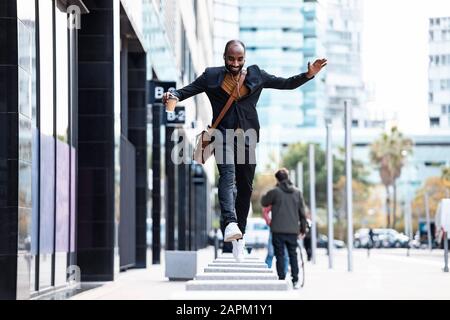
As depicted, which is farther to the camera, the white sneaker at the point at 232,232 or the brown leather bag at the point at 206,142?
the brown leather bag at the point at 206,142

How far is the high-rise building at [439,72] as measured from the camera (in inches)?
A: 4616

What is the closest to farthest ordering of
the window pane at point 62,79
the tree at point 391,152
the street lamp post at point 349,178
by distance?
the window pane at point 62,79 < the street lamp post at point 349,178 < the tree at point 391,152

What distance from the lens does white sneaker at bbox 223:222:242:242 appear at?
7.98 meters

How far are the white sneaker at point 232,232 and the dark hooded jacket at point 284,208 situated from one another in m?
7.88

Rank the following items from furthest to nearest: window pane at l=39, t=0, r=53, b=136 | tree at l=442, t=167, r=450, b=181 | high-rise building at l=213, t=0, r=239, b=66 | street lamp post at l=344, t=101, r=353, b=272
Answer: high-rise building at l=213, t=0, r=239, b=66
tree at l=442, t=167, r=450, b=181
street lamp post at l=344, t=101, r=353, b=272
window pane at l=39, t=0, r=53, b=136

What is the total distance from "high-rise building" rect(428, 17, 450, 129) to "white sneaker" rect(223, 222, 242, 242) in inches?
3842

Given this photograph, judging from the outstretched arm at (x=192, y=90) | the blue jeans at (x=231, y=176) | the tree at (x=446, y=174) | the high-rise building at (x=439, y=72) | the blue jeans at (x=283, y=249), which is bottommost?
the blue jeans at (x=283, y=249)

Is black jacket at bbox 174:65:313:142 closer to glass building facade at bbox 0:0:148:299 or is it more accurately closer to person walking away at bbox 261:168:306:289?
glass building facade at bbox 0:0:148:299

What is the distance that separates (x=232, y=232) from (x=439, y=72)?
5487 inches

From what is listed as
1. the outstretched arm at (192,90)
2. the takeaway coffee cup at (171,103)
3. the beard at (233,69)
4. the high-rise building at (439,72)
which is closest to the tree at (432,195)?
the high-rise building at (439,72)

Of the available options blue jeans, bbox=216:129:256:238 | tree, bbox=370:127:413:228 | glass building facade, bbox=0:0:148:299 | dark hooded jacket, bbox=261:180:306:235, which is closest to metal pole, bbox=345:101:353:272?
glass building facade, bbox=0:0:148:299

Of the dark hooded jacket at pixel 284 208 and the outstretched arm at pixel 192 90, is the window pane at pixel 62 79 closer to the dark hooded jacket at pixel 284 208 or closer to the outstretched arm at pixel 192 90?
the dark hooded jacket at pixel 284 208

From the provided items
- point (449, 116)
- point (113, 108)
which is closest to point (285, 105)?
point (449, 116)
